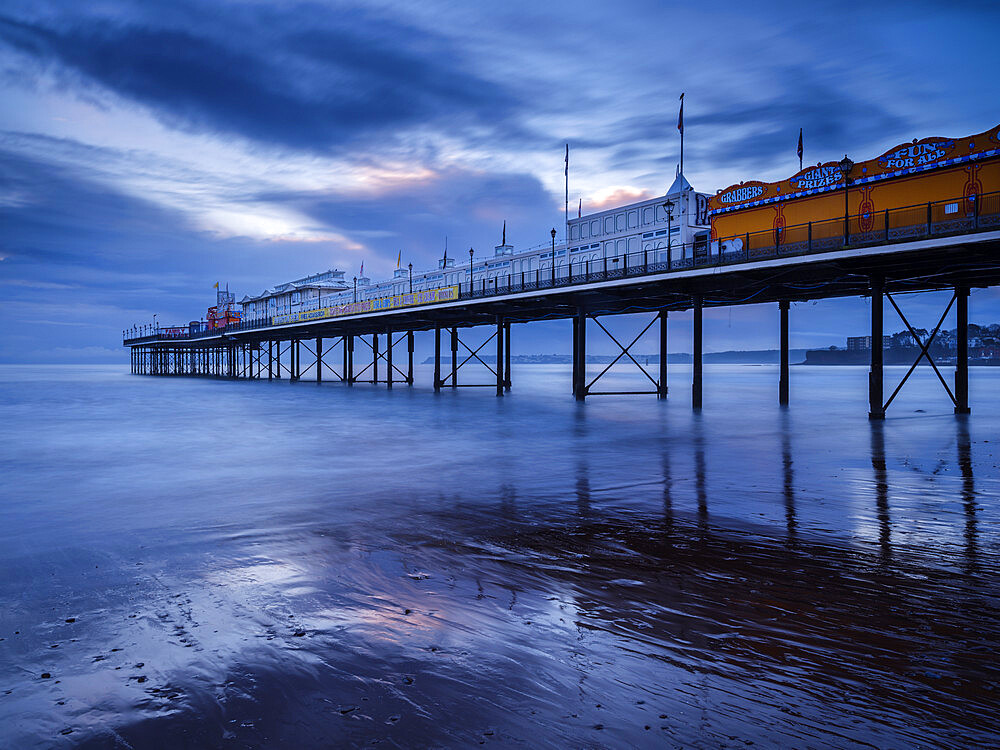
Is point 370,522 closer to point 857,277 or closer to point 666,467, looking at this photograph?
point 666,467


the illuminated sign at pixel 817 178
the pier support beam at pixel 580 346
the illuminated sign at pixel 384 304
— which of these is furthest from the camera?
the illuminated sign at pixel 384 304

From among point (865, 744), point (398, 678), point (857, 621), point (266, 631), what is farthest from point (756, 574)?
point (266, 631)

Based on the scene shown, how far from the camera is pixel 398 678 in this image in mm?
4234

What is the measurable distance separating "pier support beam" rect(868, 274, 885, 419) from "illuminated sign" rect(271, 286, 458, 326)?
72.8 feet

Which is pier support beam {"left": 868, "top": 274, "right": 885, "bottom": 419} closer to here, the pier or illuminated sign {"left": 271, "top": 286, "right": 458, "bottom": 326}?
the pier

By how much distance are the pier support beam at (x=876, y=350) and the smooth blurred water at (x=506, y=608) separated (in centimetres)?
1003

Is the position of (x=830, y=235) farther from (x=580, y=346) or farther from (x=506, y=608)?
(x=506, y=608)

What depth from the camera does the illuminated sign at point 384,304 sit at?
39.7 metres

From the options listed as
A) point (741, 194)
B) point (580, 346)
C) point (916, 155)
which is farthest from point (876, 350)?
point (580, 346)

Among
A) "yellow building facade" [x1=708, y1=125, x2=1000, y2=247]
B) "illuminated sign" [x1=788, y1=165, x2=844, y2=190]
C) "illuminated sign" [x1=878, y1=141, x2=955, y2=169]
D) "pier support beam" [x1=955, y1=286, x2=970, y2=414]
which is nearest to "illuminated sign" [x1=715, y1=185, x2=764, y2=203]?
"yellow building facade" [x1=708, y1=125, x2=1000, y2=247]

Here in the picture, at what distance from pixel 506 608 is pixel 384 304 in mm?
42511

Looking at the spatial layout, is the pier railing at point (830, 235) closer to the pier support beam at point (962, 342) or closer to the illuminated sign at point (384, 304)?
the pier support beam at point (962, 342)

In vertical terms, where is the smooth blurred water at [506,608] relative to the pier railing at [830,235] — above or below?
below

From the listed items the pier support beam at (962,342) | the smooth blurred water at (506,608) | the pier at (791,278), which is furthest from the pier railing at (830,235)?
the smooth blurred water at (506,608)
